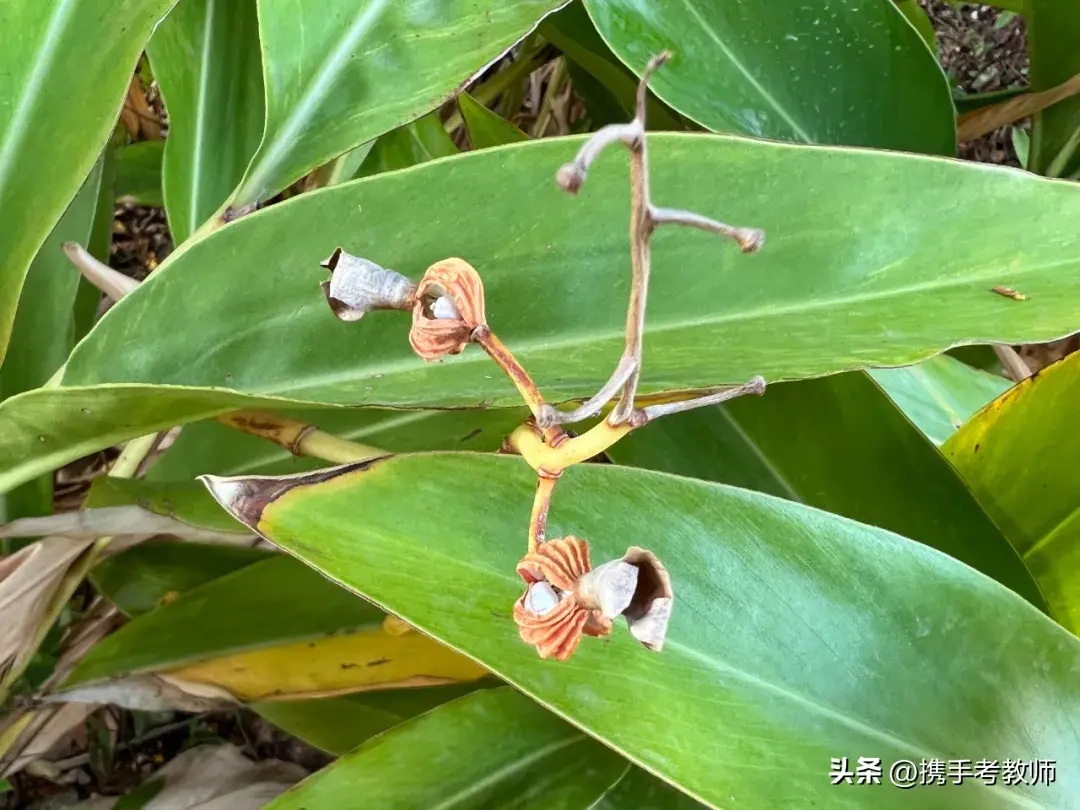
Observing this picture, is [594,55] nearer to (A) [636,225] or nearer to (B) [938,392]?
(B) [938,392]

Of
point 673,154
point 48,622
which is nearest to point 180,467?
point 48,622

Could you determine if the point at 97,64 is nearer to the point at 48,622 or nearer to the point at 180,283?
the point at 180,283

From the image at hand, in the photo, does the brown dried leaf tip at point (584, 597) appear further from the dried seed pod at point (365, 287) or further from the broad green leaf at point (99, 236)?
the broad green leaf at point (99, 236)

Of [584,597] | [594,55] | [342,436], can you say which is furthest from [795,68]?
[584,597]

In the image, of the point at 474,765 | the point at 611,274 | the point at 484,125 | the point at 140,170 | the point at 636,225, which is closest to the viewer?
the point at 636,225

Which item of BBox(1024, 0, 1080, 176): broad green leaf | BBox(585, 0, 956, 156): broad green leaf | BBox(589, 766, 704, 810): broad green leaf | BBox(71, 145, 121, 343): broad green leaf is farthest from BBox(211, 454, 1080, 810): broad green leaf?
BBox(1024, 0, 1080, 176): broad green leaf

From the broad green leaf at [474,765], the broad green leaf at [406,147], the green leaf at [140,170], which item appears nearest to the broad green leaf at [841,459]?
the broad green leaf at [474,765]

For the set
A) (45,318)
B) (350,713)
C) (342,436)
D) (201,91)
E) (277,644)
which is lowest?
(350,713)
